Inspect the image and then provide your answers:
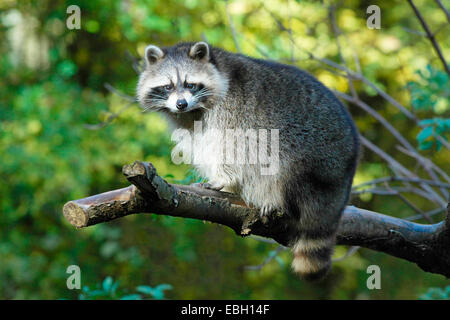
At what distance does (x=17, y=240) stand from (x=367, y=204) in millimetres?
6298

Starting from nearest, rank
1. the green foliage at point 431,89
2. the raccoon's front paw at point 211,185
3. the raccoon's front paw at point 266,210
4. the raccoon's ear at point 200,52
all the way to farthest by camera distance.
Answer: the raccoon's front paw at point 266,210, the raccoon's front paw at point 211,185, the raccoon's ear at point 200,52, the green foliage at point 431,89

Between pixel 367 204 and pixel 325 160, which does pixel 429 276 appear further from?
pixel 325 160

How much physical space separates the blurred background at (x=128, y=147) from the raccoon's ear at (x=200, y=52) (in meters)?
3.71

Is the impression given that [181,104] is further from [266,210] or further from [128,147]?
[128,147]

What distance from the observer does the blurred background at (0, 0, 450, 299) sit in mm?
8922

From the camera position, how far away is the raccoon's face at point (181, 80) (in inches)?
169

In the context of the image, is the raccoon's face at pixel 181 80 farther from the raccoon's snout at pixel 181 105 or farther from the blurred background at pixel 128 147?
the blurred background at pixel 128 147

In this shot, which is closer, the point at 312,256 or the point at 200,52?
the point at 312,256

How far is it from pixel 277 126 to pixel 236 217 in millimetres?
793

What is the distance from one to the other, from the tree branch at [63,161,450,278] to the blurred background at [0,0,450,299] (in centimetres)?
403

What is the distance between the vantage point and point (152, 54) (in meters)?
4.58

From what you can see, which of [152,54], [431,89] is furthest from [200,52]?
[431,89]

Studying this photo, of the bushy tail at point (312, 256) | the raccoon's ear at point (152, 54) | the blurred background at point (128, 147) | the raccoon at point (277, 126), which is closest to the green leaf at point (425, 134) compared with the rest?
the raccoon at point (277, 126)
